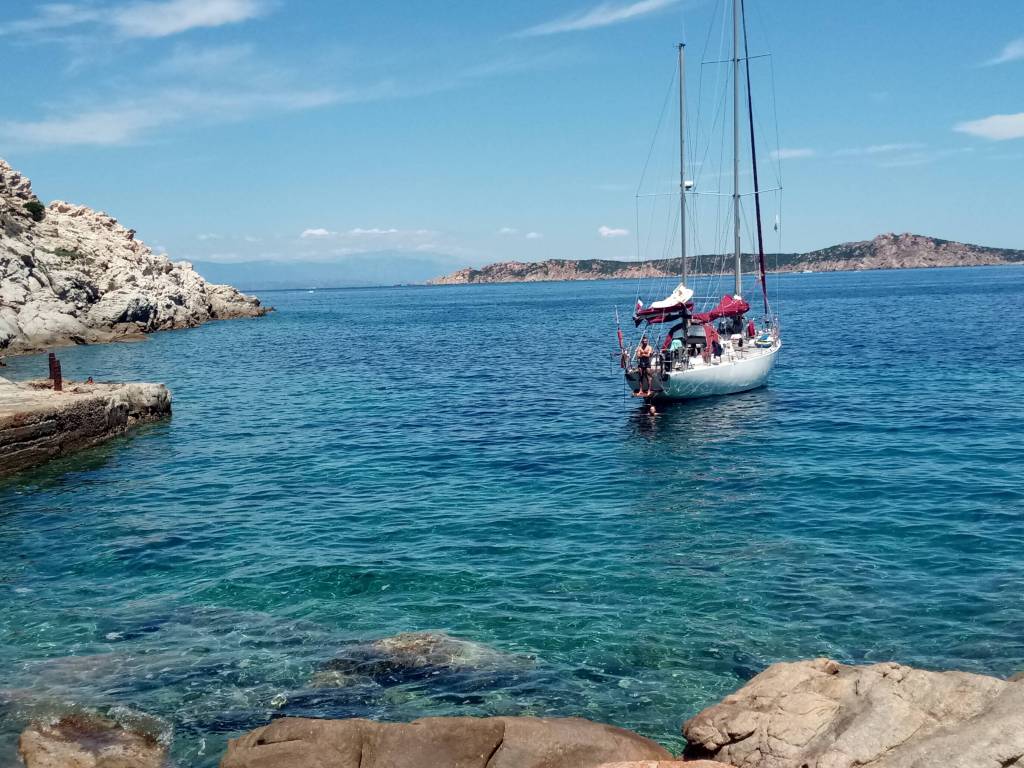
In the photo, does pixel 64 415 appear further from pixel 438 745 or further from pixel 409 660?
pixel 438 745

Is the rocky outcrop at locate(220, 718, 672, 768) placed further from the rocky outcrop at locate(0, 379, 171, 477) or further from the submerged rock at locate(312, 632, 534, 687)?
the rocky outcrop at locate(0, 379, 171, 477)

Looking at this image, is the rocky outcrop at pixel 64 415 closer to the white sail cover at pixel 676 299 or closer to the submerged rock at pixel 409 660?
the submerged rock at pixel 409 660

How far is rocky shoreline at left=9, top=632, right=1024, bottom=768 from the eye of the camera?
7715mm

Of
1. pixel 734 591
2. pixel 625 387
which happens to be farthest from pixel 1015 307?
pixel 734 591

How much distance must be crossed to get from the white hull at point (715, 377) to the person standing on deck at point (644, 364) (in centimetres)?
21

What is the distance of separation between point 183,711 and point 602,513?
10894 millimetres

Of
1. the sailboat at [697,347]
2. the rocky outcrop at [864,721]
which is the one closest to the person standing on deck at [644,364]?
the sailboat at [697,347]

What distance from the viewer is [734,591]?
1470 centimetres

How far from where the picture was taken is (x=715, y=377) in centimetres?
3444

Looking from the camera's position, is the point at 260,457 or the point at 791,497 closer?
the point at 791,497

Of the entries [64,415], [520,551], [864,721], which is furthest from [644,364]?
[864,721]

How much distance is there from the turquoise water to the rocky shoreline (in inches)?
67.9

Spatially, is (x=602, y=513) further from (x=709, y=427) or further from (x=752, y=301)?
(x=752, y=301)

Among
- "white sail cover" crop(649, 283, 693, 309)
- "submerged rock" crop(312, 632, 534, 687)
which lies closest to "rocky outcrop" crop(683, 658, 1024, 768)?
"submerged rock" crop(312, 632, 534, 687)
